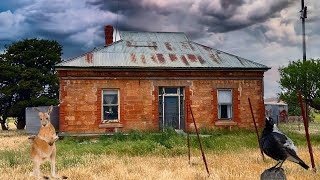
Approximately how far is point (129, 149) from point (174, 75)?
658 cm

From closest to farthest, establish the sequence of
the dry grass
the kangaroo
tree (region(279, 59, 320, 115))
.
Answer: the kangaroo
the dry grass
tree (region(279, 59, 320, 115))

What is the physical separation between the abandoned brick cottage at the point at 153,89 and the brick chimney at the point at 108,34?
1501mm

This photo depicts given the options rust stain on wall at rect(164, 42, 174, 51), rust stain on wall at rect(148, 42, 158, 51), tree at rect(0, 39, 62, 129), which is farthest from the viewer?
tree at rect(0, 39, 62, 129)

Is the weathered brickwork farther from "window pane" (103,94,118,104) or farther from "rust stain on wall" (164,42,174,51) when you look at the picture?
"rust stain on wall" (164,42,174,51)

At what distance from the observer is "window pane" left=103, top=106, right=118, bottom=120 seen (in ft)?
65.6

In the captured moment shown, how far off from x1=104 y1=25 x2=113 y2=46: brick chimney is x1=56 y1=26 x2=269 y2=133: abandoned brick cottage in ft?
4.92

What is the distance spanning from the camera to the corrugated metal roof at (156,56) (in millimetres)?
20203

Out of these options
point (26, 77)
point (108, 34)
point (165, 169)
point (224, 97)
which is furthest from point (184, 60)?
point (26, 77)

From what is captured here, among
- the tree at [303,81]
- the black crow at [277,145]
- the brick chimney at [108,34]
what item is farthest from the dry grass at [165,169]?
the brick chimney at [108,34]

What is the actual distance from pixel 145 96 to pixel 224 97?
4290 millimetres

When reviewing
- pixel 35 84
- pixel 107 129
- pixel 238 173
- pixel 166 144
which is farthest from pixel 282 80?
pixel 35 84

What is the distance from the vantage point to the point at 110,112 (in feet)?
65.7

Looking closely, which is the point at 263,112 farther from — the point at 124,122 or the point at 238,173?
the point at 238,173

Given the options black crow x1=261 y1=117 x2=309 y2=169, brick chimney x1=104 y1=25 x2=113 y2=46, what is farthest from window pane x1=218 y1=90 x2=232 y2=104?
black crow x1=261 y1=117 x2=309 y2=169
